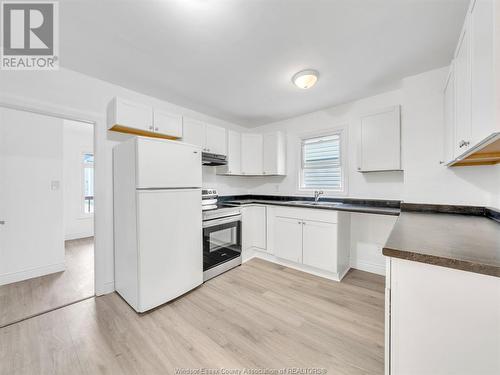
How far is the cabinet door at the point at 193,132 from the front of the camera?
2.81 m

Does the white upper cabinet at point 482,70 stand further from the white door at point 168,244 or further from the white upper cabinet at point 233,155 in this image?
the white upper cabinet at point 233,155

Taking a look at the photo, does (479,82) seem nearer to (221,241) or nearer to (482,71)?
(482,71)

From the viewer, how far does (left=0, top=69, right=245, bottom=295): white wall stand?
193 centimetres

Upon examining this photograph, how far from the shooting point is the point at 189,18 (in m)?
1.44

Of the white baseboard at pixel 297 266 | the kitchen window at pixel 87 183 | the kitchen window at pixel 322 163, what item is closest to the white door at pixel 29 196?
the kitchen window at pixel 87 183

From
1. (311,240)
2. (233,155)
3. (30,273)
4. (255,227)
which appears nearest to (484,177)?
(311,240)

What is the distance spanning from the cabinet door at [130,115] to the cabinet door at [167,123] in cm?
8

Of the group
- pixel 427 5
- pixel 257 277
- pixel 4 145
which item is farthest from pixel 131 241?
pixel 427 5

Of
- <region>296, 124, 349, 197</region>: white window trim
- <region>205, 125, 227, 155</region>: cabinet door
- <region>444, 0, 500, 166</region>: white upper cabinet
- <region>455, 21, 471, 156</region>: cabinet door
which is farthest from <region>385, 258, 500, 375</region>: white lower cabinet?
<region>205, 125, 227, 155</region>: cabinet door

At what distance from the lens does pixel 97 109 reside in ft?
7.41

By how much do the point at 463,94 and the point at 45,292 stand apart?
14.4ft

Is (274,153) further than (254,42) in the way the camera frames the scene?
Yes

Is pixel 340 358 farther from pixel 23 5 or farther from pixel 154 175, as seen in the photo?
pixel 23 5

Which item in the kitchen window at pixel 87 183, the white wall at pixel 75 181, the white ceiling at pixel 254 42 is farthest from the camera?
the kitchen window at pixel 87 183
